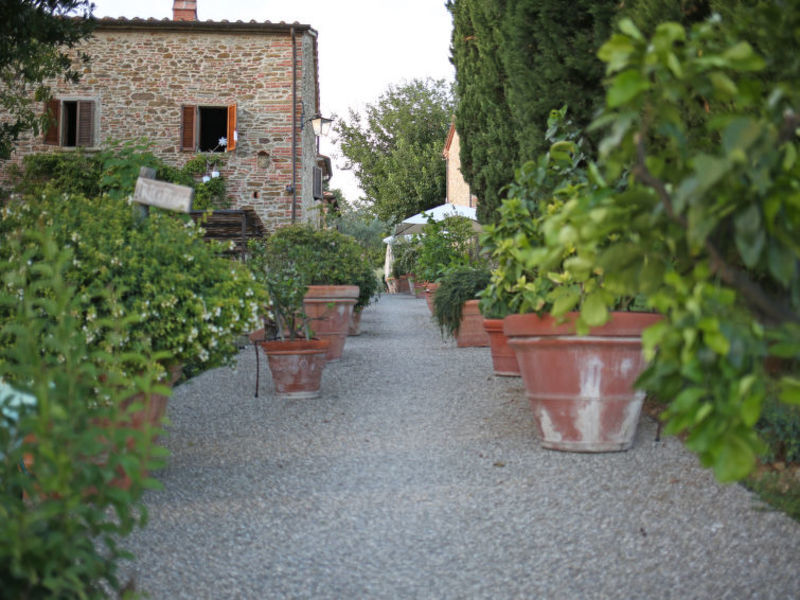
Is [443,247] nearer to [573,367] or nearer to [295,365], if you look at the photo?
[295,365]

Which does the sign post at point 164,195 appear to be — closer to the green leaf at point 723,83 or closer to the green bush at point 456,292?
the green leaf at point 723,83

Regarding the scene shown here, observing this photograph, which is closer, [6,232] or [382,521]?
[382,521]

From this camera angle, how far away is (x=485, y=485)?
Result: 3516 millimetres

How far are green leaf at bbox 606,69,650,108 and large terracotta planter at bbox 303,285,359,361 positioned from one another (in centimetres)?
595

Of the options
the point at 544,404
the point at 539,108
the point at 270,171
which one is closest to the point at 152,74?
the point at 270,171

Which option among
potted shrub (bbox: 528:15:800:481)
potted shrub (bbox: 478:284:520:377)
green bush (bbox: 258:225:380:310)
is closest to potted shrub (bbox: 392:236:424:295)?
green bush (bbox: 258:225:380:310)

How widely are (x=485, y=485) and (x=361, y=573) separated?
1052 millimetres

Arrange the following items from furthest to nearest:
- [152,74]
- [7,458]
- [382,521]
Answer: [152,74]
[382,521]
[7,458]

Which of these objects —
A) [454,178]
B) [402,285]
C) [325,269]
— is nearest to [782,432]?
[325,269]

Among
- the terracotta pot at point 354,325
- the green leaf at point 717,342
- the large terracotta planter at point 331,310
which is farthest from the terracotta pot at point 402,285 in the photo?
the green leaf at point 717,342

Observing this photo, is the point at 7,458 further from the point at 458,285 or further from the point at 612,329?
the point at 458,285

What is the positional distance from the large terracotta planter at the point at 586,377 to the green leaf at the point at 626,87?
2.66 meters

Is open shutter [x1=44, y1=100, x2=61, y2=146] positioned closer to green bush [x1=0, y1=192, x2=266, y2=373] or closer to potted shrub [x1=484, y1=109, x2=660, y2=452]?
green bush [x1=0, y1=192, x2=266, y2=373]

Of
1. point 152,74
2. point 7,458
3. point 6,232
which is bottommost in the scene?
point 7,458
